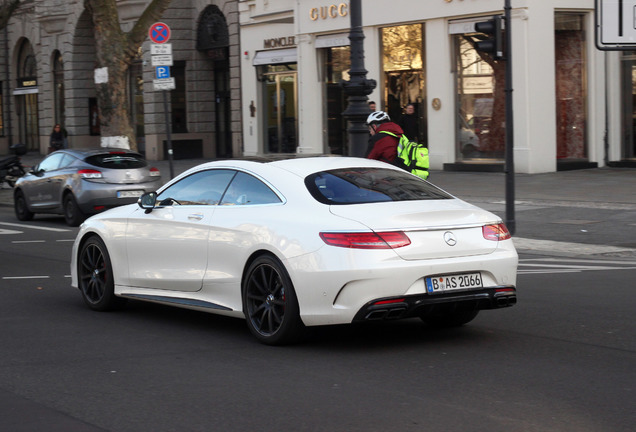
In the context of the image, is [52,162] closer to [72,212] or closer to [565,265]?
[72,212]

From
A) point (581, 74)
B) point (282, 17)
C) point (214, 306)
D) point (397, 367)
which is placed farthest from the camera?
point (282, 17)

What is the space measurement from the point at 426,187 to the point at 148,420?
132 inches

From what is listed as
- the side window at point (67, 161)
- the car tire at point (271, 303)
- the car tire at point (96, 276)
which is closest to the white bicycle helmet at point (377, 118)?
the side window at point (67, 161)

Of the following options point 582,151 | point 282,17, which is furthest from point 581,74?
point 282,17

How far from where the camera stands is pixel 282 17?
1225 inches

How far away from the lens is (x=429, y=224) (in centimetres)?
723

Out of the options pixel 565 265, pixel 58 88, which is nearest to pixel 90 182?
pixel 565 265

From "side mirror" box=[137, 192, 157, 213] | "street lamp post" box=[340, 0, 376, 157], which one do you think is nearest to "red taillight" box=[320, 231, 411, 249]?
"side mirror" box=[137, 192, 157, 213]

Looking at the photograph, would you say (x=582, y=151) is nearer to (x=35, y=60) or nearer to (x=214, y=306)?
(x=214, y=306)

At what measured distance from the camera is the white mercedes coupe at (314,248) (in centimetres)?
704

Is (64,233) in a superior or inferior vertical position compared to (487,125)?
inferior

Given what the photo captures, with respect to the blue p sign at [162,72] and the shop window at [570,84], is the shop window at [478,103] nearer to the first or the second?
the shop window at [570,84]

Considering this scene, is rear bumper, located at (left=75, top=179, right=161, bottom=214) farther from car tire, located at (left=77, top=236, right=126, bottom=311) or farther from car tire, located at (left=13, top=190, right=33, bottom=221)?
car tire, located at (left=77, top=236, right=126, bottom=311)

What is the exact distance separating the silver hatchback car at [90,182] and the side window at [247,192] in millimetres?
10929
